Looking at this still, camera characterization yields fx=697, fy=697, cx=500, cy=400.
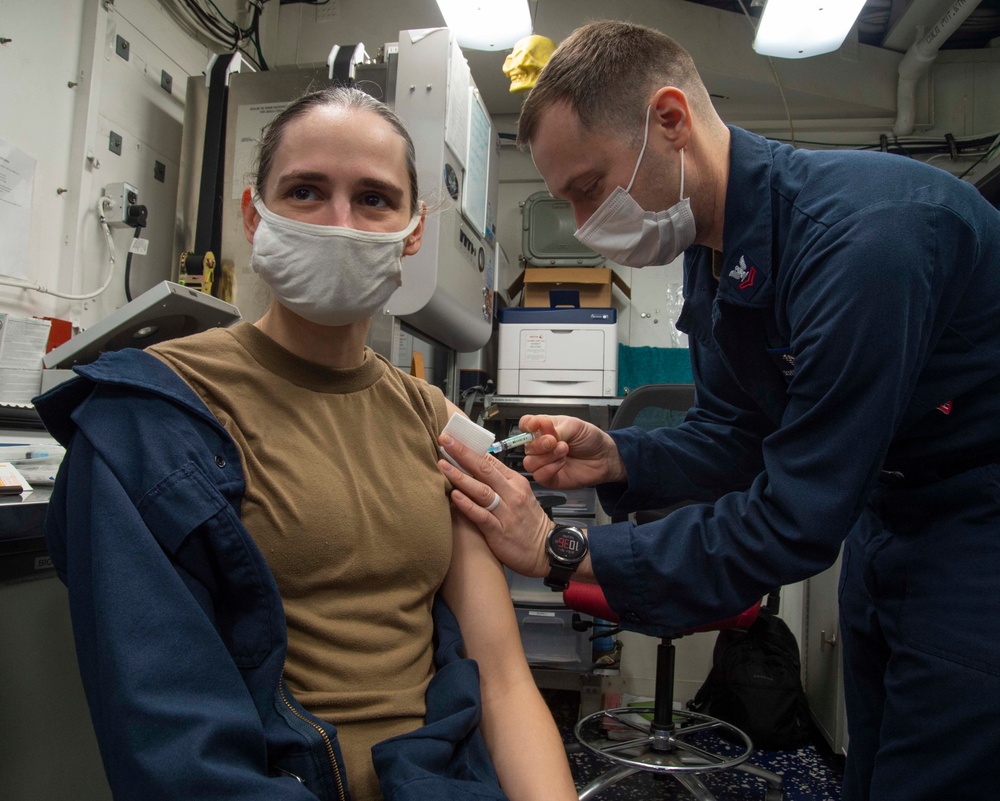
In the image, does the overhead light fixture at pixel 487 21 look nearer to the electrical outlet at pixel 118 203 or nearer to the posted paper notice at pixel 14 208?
the electrical outlet at pixel 118 203

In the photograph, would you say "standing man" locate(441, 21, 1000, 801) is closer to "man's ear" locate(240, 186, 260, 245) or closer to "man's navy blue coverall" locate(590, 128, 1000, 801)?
"man's navy blue coverall" locate(590, 128, 1000, 801)

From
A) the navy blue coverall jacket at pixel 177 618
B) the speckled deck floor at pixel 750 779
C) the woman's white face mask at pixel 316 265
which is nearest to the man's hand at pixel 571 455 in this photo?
the woman's white face mask at pixel 316 265

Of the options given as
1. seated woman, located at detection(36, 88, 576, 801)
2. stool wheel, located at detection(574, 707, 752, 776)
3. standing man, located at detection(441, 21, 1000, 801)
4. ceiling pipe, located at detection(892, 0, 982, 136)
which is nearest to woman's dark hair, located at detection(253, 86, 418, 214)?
seated woman, located at detection(36, 88, 576, 801)

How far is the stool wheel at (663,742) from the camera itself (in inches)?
86.8

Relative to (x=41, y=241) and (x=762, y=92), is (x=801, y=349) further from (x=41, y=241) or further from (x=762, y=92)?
(x=762, y=92)

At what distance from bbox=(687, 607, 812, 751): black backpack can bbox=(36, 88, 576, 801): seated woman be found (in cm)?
205

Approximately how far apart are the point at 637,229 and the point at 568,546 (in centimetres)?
55

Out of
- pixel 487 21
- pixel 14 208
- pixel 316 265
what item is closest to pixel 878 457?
pixel 316 265

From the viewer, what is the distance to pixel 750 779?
246cm

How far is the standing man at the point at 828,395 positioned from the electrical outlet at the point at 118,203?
1.67 meters

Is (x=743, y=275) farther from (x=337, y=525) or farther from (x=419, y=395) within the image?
(x=337, y=525)

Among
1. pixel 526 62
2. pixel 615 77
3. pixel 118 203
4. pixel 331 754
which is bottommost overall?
pixel 331 754

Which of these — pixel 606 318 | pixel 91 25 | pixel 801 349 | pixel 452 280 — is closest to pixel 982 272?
pixel 801 349

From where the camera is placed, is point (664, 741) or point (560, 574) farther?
point (664, 741)
